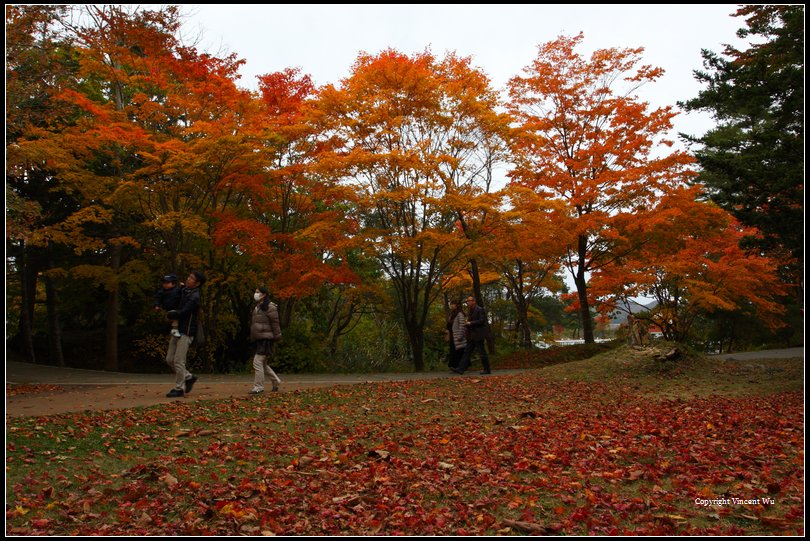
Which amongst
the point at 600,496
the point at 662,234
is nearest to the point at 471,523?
the point at 600,496

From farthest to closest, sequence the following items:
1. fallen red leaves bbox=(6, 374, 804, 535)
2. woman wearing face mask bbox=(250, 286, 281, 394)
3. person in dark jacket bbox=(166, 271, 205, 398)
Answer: woman wearing face mask bbox=(250, 286, 281, 394), person in dark jacket bbox=(166, 271, 205, 398), fallen red leaves bbox=(6, 374, 804, 535)

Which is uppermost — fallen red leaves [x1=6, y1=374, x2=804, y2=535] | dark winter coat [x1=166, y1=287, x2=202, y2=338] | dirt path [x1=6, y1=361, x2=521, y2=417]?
dark winter coat [x1=166, y1=287, x2=202, y2=338]

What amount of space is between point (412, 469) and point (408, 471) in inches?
3.7

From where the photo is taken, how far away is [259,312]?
920 cm

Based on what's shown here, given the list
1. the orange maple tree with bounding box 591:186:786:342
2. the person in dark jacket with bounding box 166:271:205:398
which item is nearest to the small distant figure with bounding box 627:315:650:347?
the orange maple tree with bounding box 591:186:786:342

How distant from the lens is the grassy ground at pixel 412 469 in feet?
12.0

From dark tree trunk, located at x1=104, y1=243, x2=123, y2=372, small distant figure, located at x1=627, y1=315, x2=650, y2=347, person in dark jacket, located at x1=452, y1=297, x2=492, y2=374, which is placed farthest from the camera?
dark tree trunk, located at x1=104, y1=243, x2=123, y2=372

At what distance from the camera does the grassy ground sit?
3.65 meters

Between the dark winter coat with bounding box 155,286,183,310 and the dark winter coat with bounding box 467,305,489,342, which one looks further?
the dark winter coat with bounding box 467,305,489,342

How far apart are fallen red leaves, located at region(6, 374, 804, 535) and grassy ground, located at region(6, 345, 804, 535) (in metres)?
0.02

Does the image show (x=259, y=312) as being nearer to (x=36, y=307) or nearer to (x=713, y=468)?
(x=713, y=468)

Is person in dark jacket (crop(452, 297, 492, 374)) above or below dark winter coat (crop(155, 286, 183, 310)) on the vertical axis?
below

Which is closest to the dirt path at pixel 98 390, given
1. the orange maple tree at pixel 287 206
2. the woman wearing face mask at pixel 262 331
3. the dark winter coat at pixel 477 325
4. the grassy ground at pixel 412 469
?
the woman wearing face mask at pixel 262 331

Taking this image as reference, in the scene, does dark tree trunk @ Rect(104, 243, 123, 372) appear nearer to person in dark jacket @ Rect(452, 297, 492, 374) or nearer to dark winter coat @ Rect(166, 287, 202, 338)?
dark winter coat @ Rect(166, 287, 202, 338)
